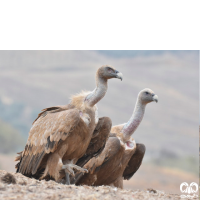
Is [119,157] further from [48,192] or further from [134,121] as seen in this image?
[48,192]

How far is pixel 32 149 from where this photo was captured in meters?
6.70

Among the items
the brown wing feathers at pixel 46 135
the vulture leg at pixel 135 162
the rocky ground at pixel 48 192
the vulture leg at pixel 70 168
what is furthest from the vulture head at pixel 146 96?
the rocky ground at pixel 48 192

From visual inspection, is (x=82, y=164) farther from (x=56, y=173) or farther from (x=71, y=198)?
(x=71, y=198)

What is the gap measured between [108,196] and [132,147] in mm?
2852

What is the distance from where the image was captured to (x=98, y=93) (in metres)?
6.81

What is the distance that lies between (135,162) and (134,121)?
3.11 feet

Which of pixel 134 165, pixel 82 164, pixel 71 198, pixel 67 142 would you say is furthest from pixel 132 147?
pixel 71 198

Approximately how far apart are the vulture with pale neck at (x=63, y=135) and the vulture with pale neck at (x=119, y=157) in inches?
25.3

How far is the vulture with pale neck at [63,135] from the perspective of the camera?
6.41m

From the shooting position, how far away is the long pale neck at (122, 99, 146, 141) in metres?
8.02

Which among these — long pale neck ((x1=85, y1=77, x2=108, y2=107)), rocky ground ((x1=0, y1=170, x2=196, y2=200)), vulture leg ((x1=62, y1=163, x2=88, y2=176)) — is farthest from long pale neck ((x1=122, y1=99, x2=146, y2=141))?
rocky ground ((x1=0, y1=170, x2=196, y2=200))

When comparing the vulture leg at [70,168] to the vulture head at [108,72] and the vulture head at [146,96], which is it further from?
the vulture head at [146,96]

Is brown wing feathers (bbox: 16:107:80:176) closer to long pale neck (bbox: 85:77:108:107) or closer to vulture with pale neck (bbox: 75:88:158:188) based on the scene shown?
long pale neck (bbox: 85:77:108:107)

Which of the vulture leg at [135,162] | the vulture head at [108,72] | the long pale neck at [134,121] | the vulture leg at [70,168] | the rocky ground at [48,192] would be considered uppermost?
the vulture head at [108,72]
